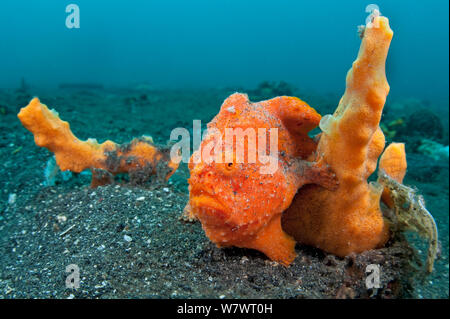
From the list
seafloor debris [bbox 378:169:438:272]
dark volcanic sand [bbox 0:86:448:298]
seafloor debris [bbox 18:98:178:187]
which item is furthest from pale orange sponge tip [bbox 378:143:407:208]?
seafloor debris [bbox 18:98:178:187]

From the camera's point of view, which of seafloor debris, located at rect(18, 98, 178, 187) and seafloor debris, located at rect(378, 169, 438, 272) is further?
seafloor debris, located at rect(18, 98, 178, 187)

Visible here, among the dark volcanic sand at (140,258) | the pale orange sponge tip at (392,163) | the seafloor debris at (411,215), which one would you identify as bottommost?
the dark volcanic sand at (140,258)

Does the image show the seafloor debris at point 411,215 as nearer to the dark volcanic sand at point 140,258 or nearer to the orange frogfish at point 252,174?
the dark volcanic sand at point 140,258

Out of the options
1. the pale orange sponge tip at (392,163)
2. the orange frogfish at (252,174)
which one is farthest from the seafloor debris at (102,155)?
the pale orange sponge tip at (392,163)

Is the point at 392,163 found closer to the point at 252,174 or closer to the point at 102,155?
the point at 252,174

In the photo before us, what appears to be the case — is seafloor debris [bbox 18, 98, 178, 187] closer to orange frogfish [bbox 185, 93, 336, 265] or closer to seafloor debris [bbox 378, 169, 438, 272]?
orange frogfish [bbox 185, 93, 336, 265]

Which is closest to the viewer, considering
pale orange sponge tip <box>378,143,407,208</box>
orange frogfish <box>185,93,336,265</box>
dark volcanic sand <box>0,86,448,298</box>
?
orange frogfish <box>185,93,336,265</box>

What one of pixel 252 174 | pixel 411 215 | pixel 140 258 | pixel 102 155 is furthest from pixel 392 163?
pixel 102 155
